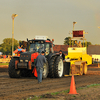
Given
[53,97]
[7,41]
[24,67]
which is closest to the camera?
[53,97]

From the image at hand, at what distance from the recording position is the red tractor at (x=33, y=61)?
1661 cm

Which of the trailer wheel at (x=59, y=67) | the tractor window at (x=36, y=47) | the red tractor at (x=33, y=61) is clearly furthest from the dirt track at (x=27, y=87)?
the tractor window at (x=36, y=47)

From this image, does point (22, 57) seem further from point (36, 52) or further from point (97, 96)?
point (97, 96)

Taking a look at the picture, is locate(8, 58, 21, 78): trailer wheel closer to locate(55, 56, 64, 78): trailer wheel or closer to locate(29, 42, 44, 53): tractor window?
locate(29, 42, 44, 53): tractor window

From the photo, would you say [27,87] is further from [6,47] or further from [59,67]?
[6,47]

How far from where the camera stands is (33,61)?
55.0 feet

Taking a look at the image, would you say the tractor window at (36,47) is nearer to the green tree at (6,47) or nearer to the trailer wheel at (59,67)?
the trailer wheel at (59,67)

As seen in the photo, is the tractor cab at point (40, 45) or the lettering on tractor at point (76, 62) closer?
the tractor cab at point (40, 45)

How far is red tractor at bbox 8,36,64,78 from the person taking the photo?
16.6 metres

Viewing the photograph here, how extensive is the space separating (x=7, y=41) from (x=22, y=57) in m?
156

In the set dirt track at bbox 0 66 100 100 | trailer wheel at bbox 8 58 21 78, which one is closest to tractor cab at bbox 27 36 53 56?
trailer wheel at bbox 8 58 21 78

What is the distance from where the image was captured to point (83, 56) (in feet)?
76.8

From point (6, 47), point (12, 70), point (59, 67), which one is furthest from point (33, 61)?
point (6, 47)

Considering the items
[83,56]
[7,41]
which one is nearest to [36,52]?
[83,56]
